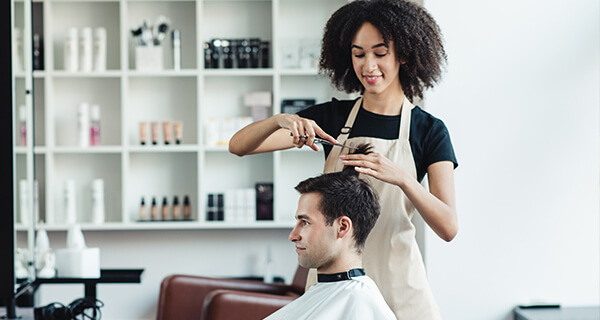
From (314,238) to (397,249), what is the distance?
0.24m

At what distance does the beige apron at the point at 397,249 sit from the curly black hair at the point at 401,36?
3.6 inches

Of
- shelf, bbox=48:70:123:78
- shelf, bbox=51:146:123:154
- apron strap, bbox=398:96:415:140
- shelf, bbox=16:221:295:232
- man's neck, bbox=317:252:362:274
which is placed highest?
shelf, bbox=48:70:123:78

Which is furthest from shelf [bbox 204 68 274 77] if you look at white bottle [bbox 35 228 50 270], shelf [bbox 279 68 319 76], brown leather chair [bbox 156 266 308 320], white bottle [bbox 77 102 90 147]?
white bottle [bbox 35 228 50 270]

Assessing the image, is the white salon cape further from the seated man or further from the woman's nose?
the woman's nose

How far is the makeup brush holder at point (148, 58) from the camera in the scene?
369 cm

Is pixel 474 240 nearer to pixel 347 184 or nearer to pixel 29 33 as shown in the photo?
pixel 347 184

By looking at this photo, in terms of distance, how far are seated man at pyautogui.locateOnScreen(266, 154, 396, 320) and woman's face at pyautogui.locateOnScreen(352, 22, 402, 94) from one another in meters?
0.22

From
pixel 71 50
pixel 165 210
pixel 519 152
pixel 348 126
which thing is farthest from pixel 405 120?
pixel 71 50

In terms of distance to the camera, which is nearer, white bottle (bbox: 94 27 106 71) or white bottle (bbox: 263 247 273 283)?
white bottle (bbox: 94 27 106 71)

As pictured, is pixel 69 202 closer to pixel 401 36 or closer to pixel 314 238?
pixel 314 238

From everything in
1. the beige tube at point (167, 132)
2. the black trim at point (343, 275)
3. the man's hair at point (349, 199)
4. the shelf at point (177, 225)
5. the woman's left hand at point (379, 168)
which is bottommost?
the shelf at point (177, 225)

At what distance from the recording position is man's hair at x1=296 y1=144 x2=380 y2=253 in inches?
56.1

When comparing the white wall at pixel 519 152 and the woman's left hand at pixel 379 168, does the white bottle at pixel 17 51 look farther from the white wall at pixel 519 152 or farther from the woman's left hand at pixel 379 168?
the white wall at pixel 519 152

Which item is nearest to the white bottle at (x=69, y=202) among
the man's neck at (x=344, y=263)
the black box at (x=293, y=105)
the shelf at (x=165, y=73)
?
the shelf at (x=165, y=73)
